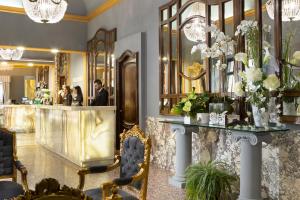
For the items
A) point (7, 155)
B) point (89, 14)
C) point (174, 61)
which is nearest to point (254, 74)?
point (174, 61)

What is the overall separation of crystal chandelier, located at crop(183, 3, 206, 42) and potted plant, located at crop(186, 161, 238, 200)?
6.96ft

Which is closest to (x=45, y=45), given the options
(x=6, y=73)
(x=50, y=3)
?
(x=50, y=3)

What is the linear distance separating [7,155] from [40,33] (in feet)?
20.0

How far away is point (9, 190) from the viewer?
304cm

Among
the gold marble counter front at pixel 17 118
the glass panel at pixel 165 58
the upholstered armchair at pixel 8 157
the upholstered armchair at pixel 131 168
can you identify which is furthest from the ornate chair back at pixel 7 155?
the gold marble counter front at pixel 17 118

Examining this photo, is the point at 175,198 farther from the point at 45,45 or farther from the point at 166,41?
the point at 45,45

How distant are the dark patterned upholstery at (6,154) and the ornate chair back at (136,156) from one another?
4.27ft

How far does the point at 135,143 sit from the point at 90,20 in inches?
277

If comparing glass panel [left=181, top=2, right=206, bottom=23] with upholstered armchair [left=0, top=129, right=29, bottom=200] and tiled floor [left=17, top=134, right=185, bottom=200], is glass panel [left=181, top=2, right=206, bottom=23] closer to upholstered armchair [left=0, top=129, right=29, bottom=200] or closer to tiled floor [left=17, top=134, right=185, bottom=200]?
tiled floor [left=17, top=134, right=185, bottom=200]

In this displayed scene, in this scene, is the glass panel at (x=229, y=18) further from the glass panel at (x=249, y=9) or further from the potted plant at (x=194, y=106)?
the potted plant at (x=194, y=106)

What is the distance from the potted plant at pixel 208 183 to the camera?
3617 mm

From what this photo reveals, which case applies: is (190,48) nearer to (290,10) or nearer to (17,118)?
(290,10)

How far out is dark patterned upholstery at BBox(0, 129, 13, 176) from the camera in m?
3.56

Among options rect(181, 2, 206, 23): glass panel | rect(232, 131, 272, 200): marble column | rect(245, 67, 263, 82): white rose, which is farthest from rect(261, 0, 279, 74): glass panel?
rect(181, 2, 206, 23): glass panel
